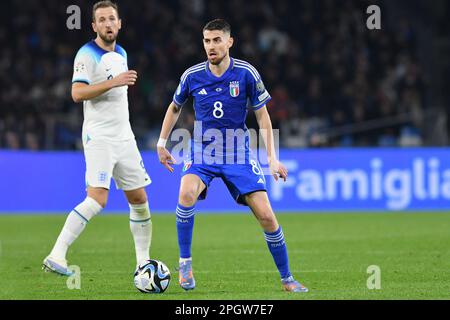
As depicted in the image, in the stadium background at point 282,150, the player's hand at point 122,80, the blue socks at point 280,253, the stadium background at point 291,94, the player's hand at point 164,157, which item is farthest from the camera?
the stadium background at point 291,94

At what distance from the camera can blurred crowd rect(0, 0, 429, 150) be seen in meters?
20.0

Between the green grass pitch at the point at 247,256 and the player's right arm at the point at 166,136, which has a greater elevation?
the player's right arm at the point at 166,136

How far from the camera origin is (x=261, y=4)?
2364 centimetres

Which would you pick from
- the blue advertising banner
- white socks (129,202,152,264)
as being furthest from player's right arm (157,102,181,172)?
the blue advertising banner

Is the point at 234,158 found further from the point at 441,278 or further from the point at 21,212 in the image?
the point at 21,212

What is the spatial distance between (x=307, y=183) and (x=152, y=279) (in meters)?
9.86

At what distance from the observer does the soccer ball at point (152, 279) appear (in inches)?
320

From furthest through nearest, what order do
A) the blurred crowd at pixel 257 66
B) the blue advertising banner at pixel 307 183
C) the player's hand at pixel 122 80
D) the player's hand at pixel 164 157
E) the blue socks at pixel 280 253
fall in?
the blurred crowd at pixel 257 66, the blue advertising banner at pixel 307 183, the player's hand at pixel 164 157, the player's hand at pixel 122 80, the blue socks at pixel 280 253

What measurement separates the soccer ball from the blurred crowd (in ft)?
34.2

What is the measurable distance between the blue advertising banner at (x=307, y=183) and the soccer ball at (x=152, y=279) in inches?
364

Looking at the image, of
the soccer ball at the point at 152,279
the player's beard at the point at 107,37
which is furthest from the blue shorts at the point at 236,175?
→ the player's beard at the point at 107,37

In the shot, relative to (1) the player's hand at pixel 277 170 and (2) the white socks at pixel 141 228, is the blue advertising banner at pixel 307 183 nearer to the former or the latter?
(2) the white socks at pixel 141 228

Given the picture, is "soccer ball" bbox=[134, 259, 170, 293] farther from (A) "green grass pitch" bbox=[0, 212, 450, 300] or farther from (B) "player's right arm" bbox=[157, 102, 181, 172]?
(B) "player's right arm" bbox=[157, 102, 181, 172]

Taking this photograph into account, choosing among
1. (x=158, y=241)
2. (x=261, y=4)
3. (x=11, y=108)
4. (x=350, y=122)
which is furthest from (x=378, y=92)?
(x=158, y=241)
